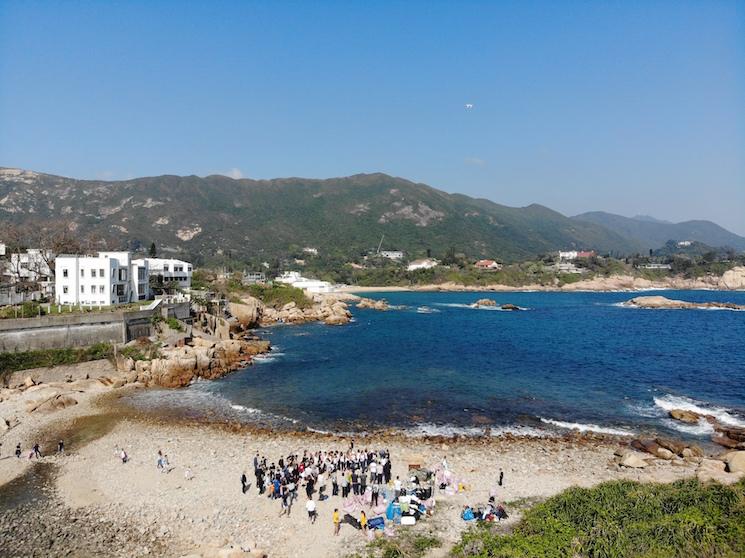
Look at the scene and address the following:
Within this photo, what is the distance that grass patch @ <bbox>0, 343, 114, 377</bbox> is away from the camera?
38.6 metres

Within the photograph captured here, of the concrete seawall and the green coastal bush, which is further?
the concrete seawall

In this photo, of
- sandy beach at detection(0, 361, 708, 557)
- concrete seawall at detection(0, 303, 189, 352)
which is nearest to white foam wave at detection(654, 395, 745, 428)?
sandy beach at detection(0, 361, 708, 557)

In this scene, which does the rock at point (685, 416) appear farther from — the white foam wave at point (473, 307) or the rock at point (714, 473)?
the white foam wave at point (473, 307)

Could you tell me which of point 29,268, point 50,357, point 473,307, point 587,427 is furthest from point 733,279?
point 29,268

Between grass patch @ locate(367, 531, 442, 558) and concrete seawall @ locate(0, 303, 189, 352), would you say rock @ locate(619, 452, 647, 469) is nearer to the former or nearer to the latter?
grass patch @ locate(367, 531, 442, 558)

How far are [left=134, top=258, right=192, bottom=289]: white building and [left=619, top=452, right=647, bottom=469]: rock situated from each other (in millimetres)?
63921

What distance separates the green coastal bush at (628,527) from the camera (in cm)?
1373

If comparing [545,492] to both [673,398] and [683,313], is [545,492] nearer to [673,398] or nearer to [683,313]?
[673,398]

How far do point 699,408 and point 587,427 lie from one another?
36.7 feet

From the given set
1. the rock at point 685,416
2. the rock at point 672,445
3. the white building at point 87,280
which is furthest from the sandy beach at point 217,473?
the white building at point 87,280

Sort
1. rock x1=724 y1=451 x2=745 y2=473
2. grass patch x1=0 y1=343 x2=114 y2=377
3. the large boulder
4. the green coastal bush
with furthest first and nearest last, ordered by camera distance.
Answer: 1. the large boulder
2. grass patch x1=0 y1=343 x2=114 y2=377
3. rock x1=724 y1=451 x2=745 y2=473
4. the green coastal bush

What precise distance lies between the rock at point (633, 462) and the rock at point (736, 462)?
376cm

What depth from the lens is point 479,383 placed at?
4359cm

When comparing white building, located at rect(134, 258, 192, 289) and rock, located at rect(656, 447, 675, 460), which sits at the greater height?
white building, located at rect(134, 258, 192, 289)
